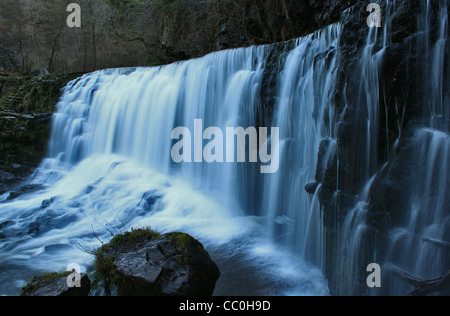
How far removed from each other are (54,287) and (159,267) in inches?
47.1

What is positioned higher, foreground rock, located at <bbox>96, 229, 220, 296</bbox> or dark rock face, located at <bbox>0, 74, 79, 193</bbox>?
dark rock face, located at <bbox>0, 74, 79, 193</bbox>

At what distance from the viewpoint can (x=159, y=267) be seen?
3.57 m

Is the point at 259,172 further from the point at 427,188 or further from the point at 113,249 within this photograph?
the point at 427,188

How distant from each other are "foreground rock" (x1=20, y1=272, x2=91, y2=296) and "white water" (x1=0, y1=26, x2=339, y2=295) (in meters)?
1.08

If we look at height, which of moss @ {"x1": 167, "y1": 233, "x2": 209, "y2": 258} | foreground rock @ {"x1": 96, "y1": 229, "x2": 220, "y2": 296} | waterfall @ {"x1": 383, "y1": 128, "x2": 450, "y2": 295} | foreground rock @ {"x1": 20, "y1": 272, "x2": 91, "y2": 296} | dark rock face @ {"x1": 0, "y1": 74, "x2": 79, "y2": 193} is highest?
dark rock face @ {"x1": 0, "y1": 74, "x2": 79, "y2": 193}

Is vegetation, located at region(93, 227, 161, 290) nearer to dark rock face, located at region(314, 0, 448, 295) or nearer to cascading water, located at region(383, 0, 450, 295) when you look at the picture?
dark rock face, located at region(314, 0, 448, 295)

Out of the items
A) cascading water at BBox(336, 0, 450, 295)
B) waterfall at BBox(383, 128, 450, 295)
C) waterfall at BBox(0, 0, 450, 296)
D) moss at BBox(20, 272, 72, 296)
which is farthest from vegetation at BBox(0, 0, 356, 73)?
moss at BBox(20, 272, 72, 296)

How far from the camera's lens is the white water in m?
5.01

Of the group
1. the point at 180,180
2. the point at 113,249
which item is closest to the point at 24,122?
the point at 180,180

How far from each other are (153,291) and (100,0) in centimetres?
1726

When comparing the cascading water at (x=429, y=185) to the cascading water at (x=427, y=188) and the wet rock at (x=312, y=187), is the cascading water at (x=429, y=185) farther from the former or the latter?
the wet rock at (x=312, y=187)

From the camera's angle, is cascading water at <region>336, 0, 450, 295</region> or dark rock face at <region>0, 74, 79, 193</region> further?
dark rock face at <region>0, 74, 79, 193</region>

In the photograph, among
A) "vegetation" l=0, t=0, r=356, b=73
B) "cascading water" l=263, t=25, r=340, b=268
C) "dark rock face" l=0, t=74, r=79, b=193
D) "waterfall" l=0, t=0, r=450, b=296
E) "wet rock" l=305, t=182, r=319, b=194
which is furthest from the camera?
"vegetation" l=0, t=0, r=356, b=73

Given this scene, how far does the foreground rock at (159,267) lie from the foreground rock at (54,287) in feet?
0.96
